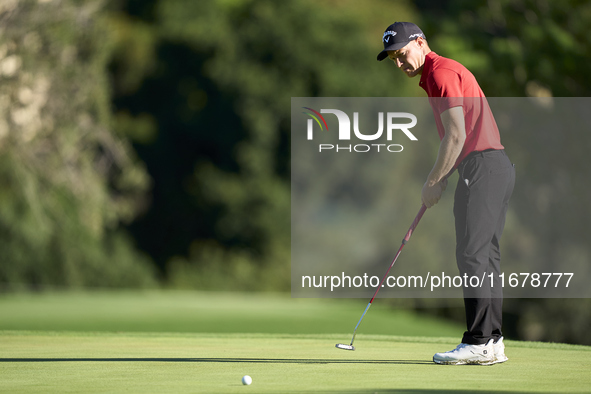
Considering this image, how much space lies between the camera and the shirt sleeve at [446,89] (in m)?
4.68

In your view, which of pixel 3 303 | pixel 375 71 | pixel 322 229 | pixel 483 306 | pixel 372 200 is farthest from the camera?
pixel 375 71

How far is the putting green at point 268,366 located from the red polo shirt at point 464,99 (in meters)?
1.24

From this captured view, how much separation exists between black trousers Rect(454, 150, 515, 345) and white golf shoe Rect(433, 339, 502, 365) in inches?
2.0

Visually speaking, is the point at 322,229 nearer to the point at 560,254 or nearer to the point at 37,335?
the point at 560,254

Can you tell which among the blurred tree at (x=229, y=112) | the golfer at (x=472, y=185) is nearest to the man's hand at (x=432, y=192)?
the golfer at (x=472, y=185)

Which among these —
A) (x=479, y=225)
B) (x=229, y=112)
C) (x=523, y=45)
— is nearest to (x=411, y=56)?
(x=479, y=225)

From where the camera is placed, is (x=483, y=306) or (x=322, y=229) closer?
(x=483, y=306)

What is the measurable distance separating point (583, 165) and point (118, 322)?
390 inches

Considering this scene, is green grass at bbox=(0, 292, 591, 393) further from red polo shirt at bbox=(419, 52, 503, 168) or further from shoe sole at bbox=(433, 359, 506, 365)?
red polo shirt at bbox=(419, 52, 503, 168)

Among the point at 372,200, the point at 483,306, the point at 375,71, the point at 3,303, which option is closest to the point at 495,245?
the point at 483,306

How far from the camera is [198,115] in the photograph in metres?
27.7

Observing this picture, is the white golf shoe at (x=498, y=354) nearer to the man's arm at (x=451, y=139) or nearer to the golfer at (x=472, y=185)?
the golfer at (x=472, y=185)

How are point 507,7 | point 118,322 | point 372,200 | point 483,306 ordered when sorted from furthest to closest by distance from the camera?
point 372,200, point 507,7, point 118,322, point 483,306

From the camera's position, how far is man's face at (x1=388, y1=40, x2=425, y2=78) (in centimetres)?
501
